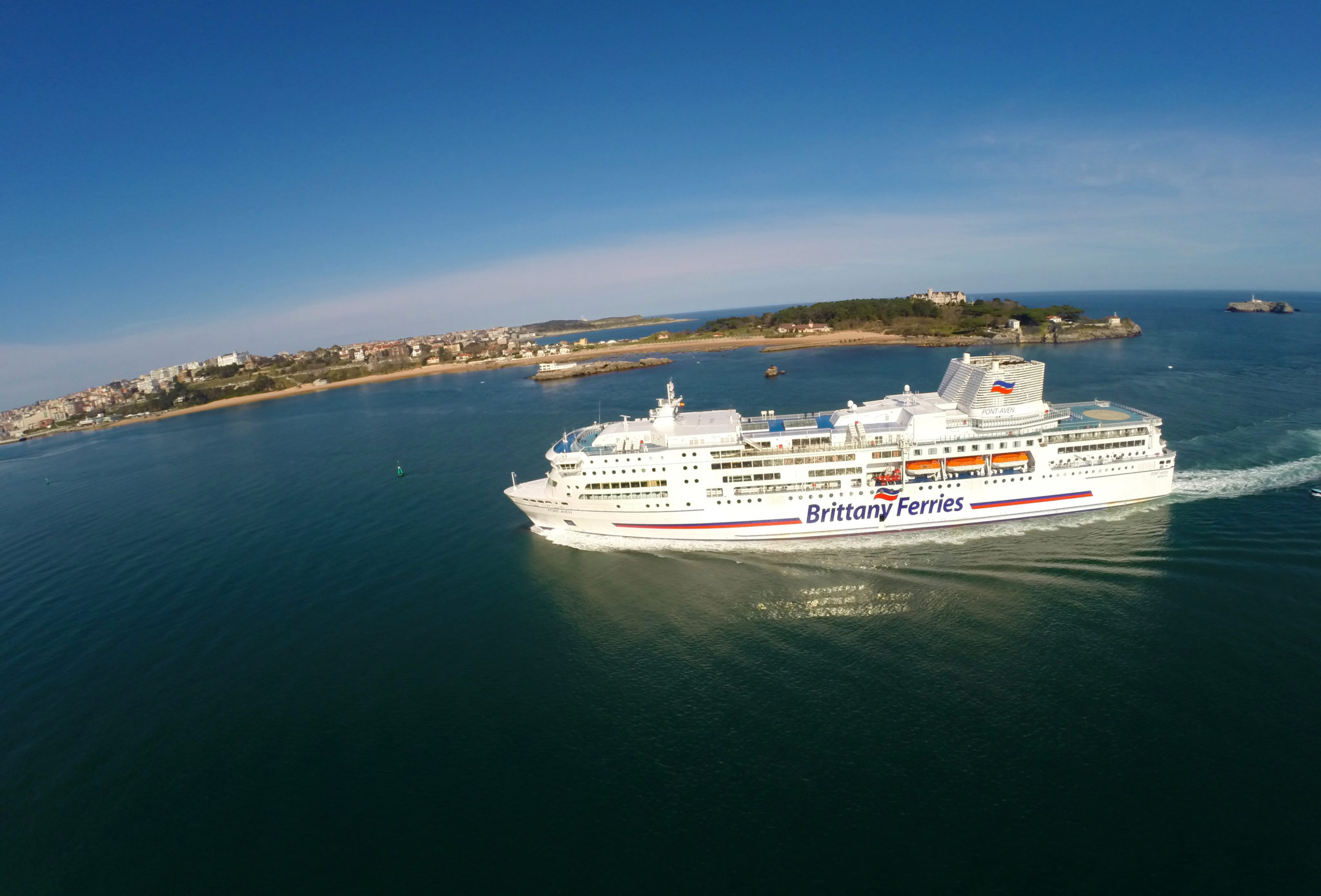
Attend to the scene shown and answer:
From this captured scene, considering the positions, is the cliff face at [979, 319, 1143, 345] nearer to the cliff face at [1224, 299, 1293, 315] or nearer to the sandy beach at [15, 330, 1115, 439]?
the sandy beach at [15, 330, 1115, 439]

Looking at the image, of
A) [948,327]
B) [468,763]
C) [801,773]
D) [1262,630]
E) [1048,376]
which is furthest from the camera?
[948,327]

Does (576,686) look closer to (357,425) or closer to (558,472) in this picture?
(558,472)

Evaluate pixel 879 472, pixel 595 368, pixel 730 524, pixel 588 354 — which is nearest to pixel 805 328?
pixel 588 354

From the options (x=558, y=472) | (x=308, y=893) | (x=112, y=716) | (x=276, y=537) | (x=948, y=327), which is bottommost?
(x=308, y=893)

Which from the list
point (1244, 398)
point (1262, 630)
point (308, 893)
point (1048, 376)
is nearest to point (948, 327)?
point (1048, 376)

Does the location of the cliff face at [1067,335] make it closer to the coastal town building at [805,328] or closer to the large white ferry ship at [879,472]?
the coastal town building at [805,328]

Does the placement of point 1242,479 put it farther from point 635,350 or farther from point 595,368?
point 635,350
